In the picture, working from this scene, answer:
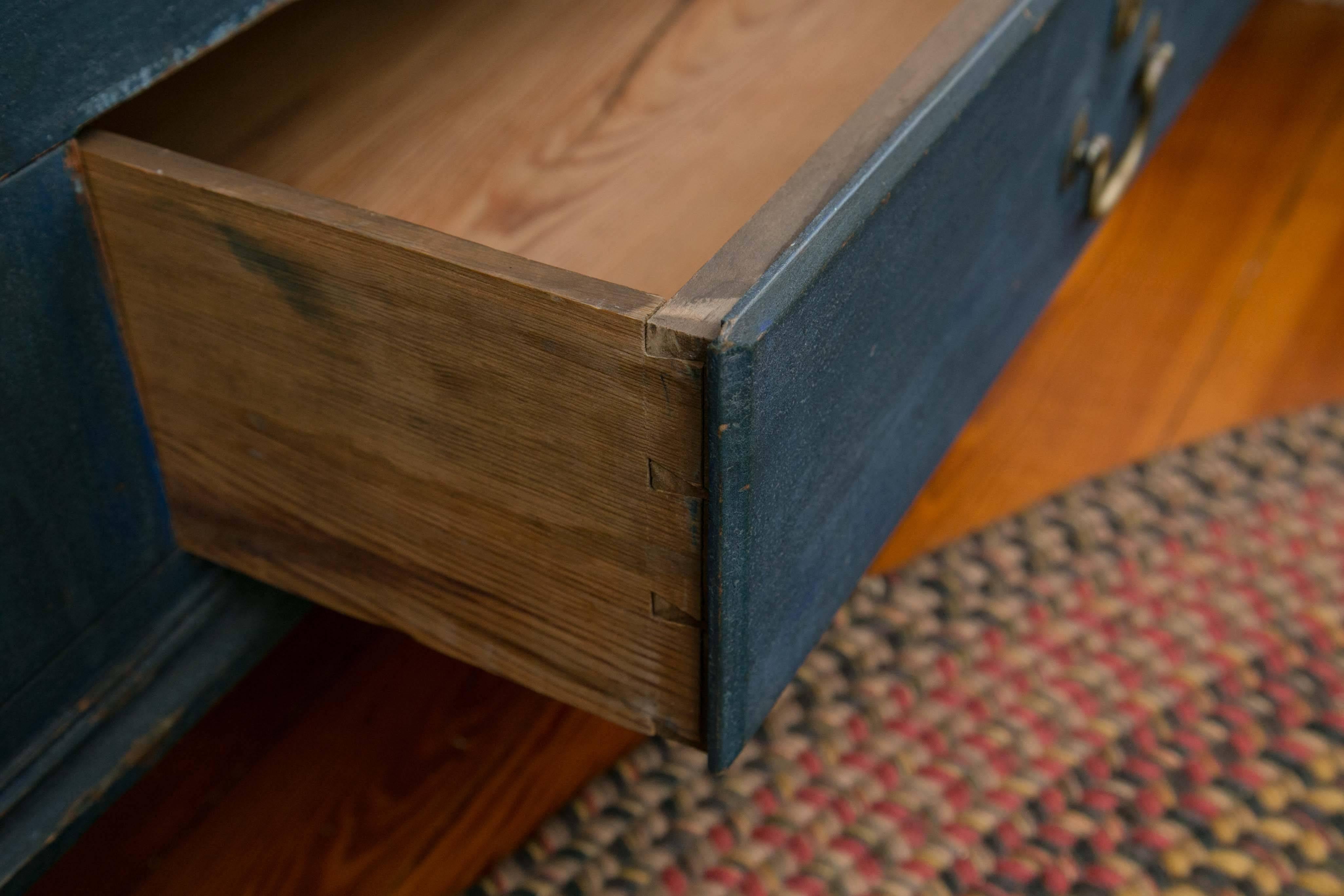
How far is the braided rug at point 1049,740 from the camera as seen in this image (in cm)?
67

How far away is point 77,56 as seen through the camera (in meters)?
0.44

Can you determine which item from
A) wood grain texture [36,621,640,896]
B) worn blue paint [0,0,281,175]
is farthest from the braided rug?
worn blue paint [0,0,281,175]

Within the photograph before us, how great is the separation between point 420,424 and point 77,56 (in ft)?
0.55

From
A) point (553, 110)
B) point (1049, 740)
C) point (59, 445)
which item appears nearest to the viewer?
point (59, 445)

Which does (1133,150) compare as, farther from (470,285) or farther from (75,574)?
(75,574)

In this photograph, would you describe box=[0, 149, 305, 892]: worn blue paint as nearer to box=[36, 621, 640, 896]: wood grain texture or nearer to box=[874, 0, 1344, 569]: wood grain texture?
box=[36, 621, 640, 896]: wood grain texture

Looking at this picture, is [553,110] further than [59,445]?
Yes

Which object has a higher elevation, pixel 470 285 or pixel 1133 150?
pixel 470 285

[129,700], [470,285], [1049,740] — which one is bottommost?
[1049,740]

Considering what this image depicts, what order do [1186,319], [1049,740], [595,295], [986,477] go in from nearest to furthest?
[595,295] < [1049,740] < [986,477] < [1186,319]

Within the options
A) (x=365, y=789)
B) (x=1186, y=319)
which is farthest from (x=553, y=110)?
(x=1186, y=319)

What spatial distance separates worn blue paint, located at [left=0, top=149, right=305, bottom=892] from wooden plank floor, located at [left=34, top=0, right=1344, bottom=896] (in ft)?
0.45

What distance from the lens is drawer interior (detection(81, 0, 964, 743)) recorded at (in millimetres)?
410

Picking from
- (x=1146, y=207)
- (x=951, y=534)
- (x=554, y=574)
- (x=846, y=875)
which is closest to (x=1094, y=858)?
(x=846, y=875)
